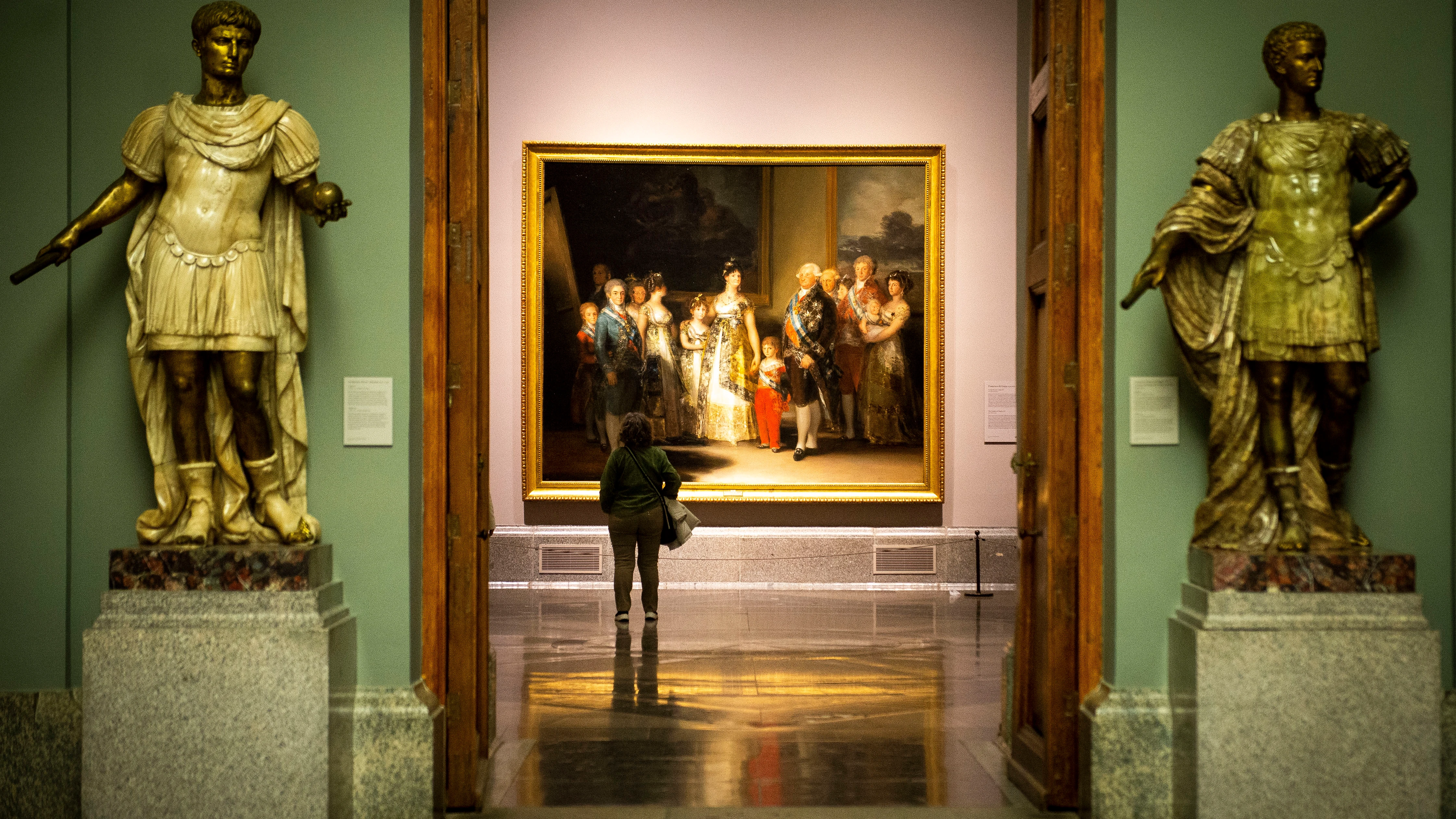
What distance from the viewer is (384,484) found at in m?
4.75

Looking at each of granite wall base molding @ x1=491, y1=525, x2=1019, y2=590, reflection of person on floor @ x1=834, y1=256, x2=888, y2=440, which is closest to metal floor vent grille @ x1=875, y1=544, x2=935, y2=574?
granite wall base molding @ x1=491, y1=525, x2=1019, y2=590

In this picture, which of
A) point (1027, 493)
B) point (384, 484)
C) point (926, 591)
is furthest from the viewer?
point (926, 591)

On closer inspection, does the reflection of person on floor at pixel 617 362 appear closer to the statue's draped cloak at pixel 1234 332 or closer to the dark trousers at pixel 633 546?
the dark trousers at pixel 633 546

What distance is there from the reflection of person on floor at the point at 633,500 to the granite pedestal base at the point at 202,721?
17.4 feet

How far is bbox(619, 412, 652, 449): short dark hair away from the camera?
30.8 feet

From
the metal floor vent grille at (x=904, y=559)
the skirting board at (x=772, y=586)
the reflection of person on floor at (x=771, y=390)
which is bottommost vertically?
the skirting board at (x=772, y=586)

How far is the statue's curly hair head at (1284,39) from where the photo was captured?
14.2ft

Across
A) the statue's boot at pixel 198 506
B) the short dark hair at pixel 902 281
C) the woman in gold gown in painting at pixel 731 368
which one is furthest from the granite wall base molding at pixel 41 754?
the short dark hair at pixel 902 281

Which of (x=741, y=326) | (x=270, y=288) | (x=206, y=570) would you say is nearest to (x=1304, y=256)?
(x=270, y=288)

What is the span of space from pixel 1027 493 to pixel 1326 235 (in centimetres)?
173

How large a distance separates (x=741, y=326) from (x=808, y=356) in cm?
74

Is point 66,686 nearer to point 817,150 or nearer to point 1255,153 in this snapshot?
point 1255,153

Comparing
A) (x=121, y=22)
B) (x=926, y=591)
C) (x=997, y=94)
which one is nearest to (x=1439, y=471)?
(x=121, y=22)

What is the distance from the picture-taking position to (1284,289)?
436 cm
